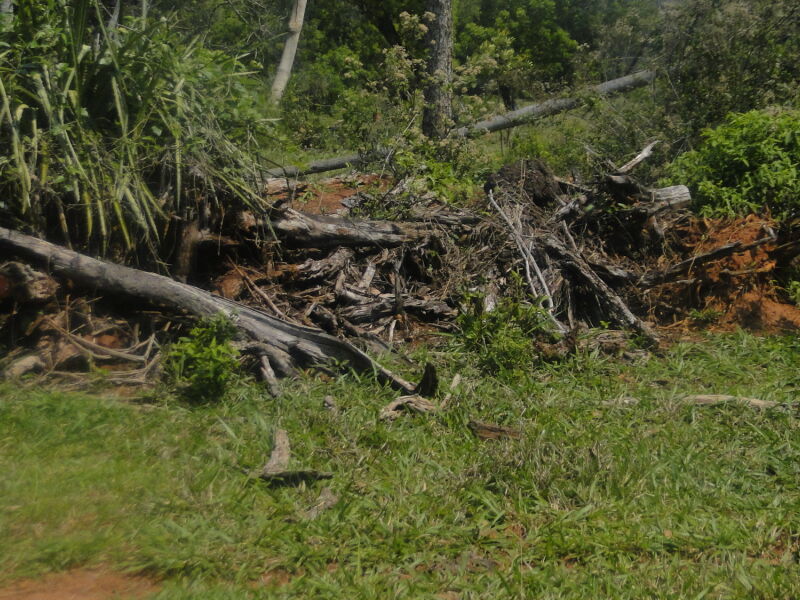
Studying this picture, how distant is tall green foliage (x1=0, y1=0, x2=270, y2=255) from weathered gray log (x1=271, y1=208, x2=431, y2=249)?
473 millimetres

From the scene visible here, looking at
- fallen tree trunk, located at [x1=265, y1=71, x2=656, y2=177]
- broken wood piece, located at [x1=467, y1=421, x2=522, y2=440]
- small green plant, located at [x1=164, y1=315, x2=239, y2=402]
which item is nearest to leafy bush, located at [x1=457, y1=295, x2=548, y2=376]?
broken wood piece, located at [x1=467, y1=421, x2=522, y2=440]

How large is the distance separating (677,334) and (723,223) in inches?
50.9

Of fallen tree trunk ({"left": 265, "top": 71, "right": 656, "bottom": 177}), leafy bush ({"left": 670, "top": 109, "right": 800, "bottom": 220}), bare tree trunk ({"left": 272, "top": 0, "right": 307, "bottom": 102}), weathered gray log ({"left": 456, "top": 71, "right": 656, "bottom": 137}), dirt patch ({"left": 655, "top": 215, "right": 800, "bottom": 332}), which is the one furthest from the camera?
bare tree trunk ({"left": 272, "top": 0, "right": 307, "bottom": 102})

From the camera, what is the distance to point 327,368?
5.54m

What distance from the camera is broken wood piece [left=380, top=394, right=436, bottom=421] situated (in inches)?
199

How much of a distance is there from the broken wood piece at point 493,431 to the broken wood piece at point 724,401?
1.32m

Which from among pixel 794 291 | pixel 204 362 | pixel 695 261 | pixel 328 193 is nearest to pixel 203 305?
pixel 204 362

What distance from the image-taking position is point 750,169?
25.1 ft

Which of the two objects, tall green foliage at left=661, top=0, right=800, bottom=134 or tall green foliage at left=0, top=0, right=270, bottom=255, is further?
tall green foliage at left=661, top=0, right=800, bottom=134

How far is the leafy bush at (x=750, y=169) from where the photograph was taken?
7387mm

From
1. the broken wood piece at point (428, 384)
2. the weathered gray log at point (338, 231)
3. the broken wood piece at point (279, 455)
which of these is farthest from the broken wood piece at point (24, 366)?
the broken wood piece at point (428, 384)

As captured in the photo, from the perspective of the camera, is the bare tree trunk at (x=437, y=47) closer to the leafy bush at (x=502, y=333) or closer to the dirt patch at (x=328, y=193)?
the dirt patch at (x=328, y=193)

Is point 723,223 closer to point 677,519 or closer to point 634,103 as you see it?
point 677,519

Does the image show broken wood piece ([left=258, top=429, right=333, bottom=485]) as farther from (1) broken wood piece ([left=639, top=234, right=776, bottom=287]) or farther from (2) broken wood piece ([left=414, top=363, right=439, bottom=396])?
(1) broken wood piece ([left=639, top=234, right=776, bottom=287])
